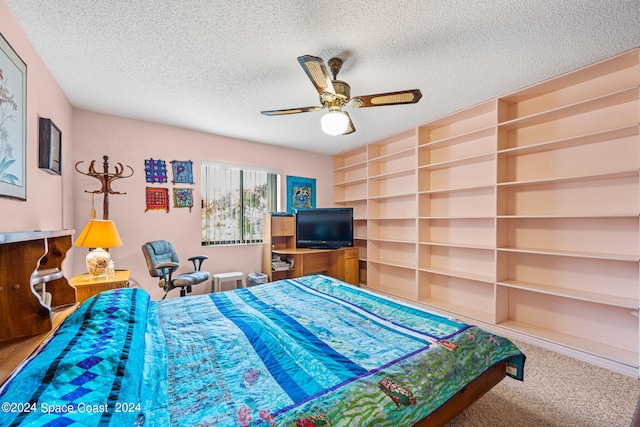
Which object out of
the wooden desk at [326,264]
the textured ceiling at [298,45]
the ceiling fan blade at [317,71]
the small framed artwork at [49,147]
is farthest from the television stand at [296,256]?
the ceiling fan blade at [317,71]

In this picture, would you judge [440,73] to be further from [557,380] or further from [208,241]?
[208,241]

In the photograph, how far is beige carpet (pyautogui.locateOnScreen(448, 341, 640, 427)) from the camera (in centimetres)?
167

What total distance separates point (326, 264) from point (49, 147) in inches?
150

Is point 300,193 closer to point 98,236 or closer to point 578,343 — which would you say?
point 98,236

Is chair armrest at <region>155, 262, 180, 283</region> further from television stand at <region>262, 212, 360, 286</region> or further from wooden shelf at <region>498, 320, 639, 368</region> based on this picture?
wooden shelf at <region>498, 320, 639, 368</region>

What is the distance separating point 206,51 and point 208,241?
276 centimetres

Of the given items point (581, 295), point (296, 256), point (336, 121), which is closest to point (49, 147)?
point (336, 121)

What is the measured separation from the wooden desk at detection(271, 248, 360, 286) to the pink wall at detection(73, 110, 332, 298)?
580 millimetres

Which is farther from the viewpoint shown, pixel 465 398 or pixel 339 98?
pixel 339 98

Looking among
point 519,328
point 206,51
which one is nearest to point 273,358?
point 206,51

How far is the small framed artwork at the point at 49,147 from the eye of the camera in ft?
6.70

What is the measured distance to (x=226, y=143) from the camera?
416 centimetres

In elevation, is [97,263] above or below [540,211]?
below

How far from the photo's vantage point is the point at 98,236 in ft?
7.82
